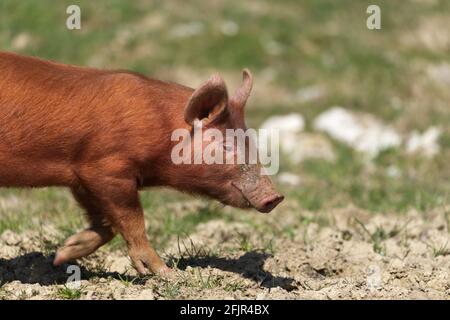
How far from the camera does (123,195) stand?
5.23 m

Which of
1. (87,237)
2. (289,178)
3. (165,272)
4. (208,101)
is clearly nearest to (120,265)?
(87,237)

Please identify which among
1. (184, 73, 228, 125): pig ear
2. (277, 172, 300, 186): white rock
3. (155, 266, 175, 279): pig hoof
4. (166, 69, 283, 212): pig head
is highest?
(184, 73, 228, 125): pig ear

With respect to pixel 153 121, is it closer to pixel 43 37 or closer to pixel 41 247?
pixel 41 247

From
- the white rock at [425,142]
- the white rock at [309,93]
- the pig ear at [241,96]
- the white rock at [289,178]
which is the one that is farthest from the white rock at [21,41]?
the pig ear at [241,96]

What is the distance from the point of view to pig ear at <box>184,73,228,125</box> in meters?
5.14

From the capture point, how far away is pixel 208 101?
5.26 metres

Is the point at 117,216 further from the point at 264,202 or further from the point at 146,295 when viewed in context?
the point at 264,202

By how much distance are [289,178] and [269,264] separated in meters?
4.05

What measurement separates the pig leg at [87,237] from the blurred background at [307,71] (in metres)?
1.85

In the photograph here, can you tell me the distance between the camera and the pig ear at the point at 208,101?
16.9 feet

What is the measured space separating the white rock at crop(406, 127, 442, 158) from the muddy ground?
10.4 feet

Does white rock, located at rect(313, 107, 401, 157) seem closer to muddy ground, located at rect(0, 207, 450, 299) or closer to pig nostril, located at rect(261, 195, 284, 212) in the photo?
muddy ground, located at rect(0, 207, 450, 299)

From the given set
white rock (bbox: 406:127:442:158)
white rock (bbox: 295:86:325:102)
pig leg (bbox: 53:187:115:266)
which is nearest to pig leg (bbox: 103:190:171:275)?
pig leg (bbox: 53:187:115:266)

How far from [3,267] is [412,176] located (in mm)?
5428
